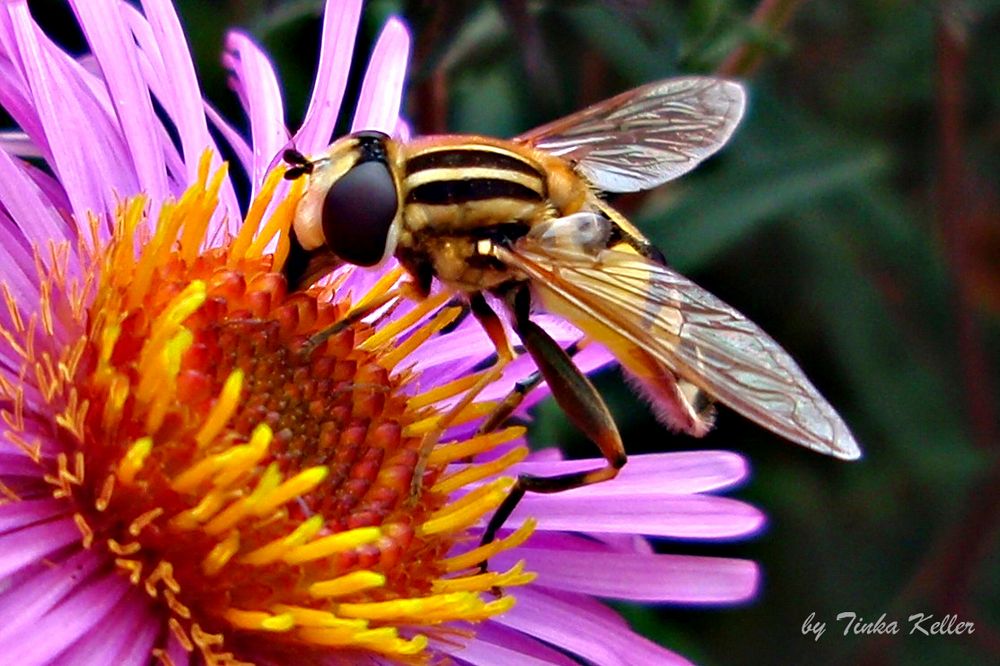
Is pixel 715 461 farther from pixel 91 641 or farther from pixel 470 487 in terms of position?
pixel 91 641

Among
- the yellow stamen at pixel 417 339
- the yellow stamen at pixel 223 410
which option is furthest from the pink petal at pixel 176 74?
the yellow stamen at pixel 223 410

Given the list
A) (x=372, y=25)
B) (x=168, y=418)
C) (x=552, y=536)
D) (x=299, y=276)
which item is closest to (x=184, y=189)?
(x=299, y=276)

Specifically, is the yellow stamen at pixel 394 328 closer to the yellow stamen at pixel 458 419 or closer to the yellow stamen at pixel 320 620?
the yellow stamen at pixel 458 419

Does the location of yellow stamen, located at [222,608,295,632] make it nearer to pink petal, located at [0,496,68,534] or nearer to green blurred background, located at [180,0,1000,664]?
pink petal, located at [0,496,68,534]

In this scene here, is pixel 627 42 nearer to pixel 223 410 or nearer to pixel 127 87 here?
pixel 127 87

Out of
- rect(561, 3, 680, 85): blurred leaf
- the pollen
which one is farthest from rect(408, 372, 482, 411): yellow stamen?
rect(561, 3, 680, 85): blurred leaf

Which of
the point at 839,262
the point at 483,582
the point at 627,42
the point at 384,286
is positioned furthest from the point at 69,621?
the point at 839,262
